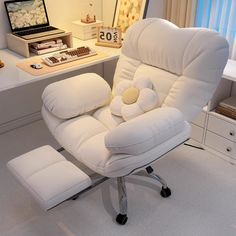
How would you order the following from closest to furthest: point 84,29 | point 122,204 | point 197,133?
1. point 122,204
2. point 197,133
3. point 84,29

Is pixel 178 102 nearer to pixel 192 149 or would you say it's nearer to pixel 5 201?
pixel 192 149

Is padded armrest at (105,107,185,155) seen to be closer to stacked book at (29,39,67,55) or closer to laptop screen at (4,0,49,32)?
stacked book at (29,39,67,55)

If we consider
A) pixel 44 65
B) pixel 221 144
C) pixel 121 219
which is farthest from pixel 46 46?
pixel 221 144

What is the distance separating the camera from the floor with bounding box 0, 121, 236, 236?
1.88 m

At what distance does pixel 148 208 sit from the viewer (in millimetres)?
2023

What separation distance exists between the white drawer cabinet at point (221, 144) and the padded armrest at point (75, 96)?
0.85 meters

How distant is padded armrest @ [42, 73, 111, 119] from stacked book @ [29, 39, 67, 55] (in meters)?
0.50

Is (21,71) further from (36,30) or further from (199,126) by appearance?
(199,126)

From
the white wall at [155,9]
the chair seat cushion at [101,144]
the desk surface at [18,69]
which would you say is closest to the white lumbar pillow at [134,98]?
the chair seat cushion at [101,144]

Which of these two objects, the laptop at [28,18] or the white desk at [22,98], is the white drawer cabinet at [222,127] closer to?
the white desk at [22,98]

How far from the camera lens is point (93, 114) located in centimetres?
214

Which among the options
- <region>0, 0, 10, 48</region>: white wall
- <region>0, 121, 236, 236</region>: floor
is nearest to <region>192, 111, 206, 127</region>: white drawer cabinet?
<region>0, 121, 236, 236</region>: floor

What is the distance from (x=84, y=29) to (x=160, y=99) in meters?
1.05

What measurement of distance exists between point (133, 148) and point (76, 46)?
4.26 feet
